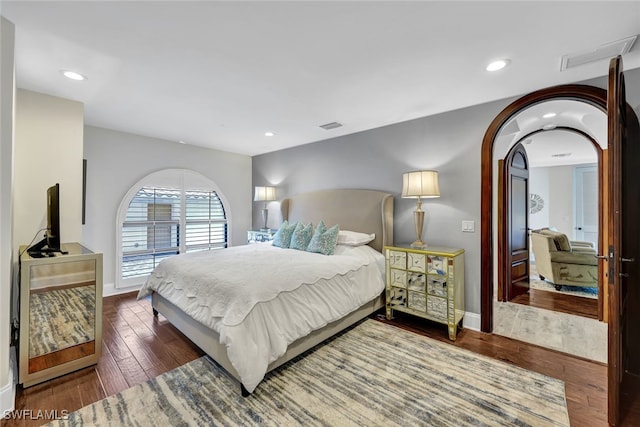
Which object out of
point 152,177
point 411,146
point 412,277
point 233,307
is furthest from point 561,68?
point 152,177

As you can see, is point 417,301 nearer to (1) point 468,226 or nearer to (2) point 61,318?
(1) point 468,226

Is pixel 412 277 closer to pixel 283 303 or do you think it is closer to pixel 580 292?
pixel 283 303

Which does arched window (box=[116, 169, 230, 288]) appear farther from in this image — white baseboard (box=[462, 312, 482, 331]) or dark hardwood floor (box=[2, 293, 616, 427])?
white baseboard (box=[462, 312, 482, 331])

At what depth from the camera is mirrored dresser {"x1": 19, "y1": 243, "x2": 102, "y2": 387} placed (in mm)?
2004

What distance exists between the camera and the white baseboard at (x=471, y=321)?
9.76 feet

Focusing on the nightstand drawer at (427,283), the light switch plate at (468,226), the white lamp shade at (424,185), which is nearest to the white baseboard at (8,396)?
the nightstand drawer at (427,283)

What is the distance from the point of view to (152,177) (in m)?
4.39

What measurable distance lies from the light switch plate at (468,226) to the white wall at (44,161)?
4.19m

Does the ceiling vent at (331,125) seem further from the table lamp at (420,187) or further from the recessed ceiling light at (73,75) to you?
the recessed ceiling light at (73,75)

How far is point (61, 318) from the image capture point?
85.1 inches

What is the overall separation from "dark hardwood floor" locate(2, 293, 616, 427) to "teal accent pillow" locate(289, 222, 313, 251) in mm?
1356

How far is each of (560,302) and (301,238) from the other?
377 cm

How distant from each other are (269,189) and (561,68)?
414 centimetres

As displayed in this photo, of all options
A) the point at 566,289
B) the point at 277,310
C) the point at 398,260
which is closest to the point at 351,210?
the point at 398,260
